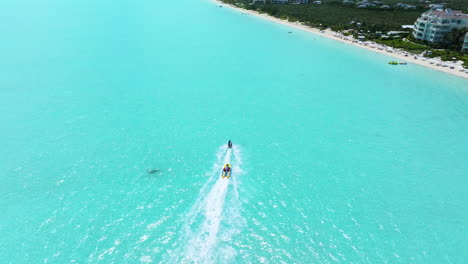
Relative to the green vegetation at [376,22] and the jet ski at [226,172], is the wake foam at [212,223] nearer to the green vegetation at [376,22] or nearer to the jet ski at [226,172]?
the jet ski at [226,172]

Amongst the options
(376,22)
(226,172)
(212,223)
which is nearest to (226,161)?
(226,172)

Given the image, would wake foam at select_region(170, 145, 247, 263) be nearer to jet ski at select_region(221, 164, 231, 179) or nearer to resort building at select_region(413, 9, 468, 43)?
jet ski at select_region(221, 164, 231, 179)

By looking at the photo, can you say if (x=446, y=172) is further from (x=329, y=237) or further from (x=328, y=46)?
(x=328, y=46)

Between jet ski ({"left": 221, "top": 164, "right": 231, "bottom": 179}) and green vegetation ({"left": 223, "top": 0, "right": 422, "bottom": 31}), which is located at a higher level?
green vegetation ({"left": 223, "top": 0, "right": 422, "bottom": 31})

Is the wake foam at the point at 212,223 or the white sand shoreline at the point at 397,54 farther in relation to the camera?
the white sand shoreline at the point at 397,54

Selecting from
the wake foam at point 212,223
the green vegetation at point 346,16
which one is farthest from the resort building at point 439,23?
the wake foam at point 212,223

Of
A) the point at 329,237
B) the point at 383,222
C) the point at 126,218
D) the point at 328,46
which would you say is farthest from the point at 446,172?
the point at 328,46

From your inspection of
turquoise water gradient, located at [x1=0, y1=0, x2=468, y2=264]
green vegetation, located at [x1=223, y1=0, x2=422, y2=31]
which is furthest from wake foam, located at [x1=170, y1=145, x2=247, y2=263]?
green vegetation, located at [x1=223, y1=0, x2=422, y2=31]

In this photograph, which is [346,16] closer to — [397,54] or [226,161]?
[397,54]
